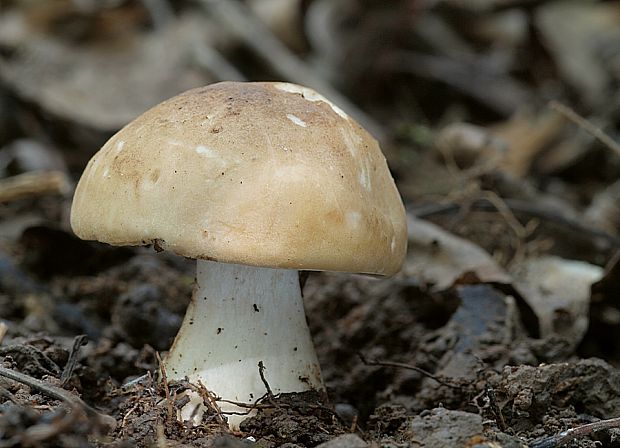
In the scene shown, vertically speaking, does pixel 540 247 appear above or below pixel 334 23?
below

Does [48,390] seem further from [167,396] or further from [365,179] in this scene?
[365,179]

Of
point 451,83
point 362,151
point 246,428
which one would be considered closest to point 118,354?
point 246,428

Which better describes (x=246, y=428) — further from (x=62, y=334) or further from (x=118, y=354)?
(x=62, y=334)

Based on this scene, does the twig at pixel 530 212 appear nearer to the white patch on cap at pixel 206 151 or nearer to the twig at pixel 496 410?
the twig at pixel 496 410

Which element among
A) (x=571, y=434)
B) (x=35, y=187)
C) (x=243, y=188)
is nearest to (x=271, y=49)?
(x=35, y=187)

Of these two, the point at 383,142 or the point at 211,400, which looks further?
the point at 383,142

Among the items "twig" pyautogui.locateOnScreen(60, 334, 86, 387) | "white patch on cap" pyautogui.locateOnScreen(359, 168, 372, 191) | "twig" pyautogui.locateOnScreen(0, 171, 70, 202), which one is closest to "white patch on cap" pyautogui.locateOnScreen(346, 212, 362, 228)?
"white patch on cap" pyautogui.locateOnScreen(359, 168, 372, 191)

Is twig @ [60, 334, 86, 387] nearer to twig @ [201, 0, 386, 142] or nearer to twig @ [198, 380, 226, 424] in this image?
twig @ [198, 380, 226, 424]
